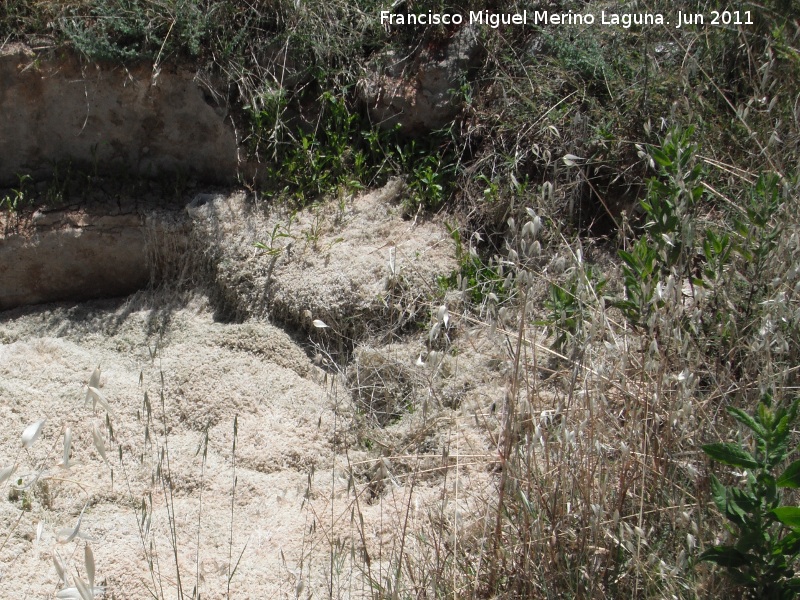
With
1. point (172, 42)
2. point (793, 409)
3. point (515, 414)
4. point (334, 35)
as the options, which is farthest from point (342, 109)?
point (793, 409)

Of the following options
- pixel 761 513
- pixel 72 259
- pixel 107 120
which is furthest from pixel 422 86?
pixel 761 513

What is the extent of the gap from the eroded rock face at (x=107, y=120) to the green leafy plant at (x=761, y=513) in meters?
2.72

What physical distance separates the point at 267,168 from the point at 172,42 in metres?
0.72

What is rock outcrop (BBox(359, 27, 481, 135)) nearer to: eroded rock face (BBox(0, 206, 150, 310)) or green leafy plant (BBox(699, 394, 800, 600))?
eroded rock face (BBox(0, 206, 150, 310))

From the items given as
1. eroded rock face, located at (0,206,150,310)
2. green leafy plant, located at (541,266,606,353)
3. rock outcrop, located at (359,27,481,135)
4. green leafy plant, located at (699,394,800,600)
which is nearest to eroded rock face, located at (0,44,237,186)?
eroded rock face, located at (0,206,150,310)

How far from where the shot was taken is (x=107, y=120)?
12.6 feet

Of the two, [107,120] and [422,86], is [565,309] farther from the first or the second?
[107,120]

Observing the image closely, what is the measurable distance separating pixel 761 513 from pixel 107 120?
10.8ft

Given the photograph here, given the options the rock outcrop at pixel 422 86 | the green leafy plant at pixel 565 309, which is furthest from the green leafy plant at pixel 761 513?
the rock outcrop at pixel 422 86

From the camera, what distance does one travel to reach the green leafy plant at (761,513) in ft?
5.46

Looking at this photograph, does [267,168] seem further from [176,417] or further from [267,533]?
[267,533]

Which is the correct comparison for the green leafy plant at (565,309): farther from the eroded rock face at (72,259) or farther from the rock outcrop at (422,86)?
the eroded rock face at (72,259)

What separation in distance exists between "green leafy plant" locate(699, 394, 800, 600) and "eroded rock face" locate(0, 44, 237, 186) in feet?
8.93

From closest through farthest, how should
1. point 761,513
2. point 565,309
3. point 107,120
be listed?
1. point 761,513
2. point 565,309
3. point 107,120
